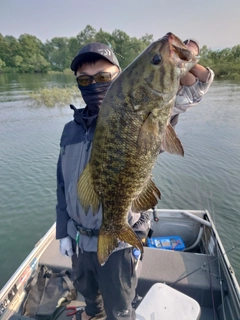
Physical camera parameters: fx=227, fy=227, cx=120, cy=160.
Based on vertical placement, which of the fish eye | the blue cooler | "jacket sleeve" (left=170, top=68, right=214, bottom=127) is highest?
the fish eye

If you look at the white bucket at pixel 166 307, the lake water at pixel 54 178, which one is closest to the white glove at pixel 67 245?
the white bucket at pixel 166 307

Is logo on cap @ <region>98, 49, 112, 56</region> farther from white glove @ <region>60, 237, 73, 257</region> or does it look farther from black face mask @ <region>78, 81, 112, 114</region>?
white glove @ <region>60, 237, 73, 257</region>

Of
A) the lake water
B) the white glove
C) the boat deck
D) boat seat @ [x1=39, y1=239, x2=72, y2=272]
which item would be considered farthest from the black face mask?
the lake water

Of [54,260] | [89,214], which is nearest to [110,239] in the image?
[89,214]

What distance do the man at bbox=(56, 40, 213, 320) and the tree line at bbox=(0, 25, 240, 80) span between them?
133 feet

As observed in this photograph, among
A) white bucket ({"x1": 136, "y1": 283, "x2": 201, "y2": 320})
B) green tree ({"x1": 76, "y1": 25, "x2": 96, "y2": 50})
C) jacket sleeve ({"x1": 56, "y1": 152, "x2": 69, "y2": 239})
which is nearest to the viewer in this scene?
jacket sleeve ({"x1": 56, "y1": 152, "x2": 69, "y2": 239})

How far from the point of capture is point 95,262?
2.15 m

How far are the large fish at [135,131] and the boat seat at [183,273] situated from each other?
1976 millimetres

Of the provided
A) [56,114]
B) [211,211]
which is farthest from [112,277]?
[56,114]

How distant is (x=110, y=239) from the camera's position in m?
1.78

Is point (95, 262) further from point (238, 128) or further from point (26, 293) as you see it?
point (238, 128)

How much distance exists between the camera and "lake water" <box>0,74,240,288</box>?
20.2ft

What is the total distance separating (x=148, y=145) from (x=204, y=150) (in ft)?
33.1

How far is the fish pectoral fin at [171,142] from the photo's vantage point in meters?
1.45
